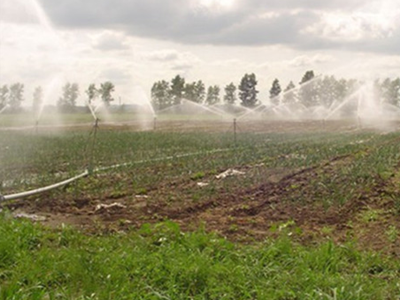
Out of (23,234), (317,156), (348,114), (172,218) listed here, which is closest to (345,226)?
(172,218)

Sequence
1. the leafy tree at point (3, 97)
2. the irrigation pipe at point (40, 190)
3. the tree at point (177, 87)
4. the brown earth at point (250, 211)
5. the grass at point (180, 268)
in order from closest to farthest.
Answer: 1. the grass at point (180, 268)
2. the brown earth at point (250, 211)
3. the irrigation pipe at point (40, 190)
4. the leafy tree at point (3, 97)
5. the tree at point (177, 87)

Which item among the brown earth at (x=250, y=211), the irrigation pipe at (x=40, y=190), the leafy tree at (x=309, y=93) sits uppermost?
the leafy tree at (x=309, y=93)

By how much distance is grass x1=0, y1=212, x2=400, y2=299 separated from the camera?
430 centimetres

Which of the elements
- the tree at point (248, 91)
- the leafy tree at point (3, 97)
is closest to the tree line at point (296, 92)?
the tree at point (248, 91)

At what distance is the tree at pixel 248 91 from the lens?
7750cm

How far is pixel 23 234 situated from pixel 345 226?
3.92m

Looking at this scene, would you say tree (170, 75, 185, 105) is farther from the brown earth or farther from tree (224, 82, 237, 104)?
the brown earth

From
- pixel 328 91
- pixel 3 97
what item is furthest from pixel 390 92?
pixel 3 97

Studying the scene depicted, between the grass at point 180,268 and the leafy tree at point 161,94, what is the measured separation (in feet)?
226

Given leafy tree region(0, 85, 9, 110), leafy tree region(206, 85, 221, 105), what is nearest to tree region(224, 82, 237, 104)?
leafy tree region(206, 85, 221, 105)

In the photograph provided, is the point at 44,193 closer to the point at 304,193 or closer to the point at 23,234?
the point at 23,234

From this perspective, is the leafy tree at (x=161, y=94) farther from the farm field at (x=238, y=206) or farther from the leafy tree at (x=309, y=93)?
the farm field at (x=238, y=206)

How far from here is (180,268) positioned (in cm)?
462

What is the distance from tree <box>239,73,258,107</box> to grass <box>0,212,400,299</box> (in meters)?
73.0
